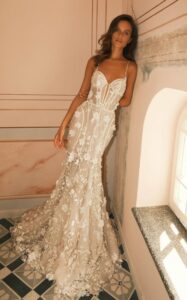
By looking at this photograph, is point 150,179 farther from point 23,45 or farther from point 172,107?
point 23,45

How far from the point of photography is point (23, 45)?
2.45 m

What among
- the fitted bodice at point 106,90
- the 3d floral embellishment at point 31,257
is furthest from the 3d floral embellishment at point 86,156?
the 3d floral embellishment at point 31,257

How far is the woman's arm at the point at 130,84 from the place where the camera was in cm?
203

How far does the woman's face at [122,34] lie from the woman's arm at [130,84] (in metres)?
0.16

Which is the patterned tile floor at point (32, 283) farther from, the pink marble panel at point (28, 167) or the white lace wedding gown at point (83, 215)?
the pink marble panel at point (28, 167)

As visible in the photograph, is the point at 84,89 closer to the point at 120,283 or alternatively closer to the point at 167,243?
the point at 167,243

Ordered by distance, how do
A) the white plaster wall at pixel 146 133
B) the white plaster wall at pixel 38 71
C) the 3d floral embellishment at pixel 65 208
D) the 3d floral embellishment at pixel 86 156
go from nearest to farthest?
1. the white plaster wall at pixel 146 133
2. the 3d floral embellishment at pixel 86 156
3. the 3d floral embellishment at pixel 65 208
4. the white plaster wall at pixel 38 71

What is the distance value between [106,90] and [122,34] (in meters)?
0.42

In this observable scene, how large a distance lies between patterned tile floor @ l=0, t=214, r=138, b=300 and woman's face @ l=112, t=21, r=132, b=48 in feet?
6.06

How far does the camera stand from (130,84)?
2.06 meters

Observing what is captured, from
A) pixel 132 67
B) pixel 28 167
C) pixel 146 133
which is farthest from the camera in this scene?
pixel 28 167

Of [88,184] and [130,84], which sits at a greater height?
[130,84]

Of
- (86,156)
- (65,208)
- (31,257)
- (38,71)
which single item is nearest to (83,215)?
(65,208)

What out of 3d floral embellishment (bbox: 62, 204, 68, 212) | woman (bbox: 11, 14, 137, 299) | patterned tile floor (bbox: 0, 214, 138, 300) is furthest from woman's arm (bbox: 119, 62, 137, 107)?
patterned tile floor (bbox: 0, 214, 138, 300)
